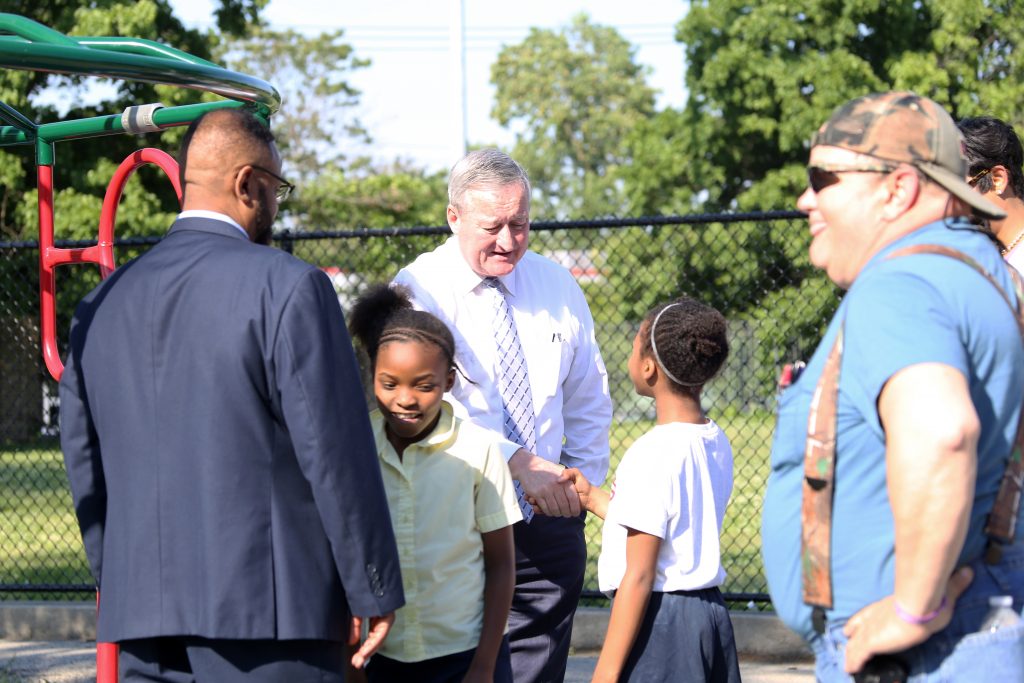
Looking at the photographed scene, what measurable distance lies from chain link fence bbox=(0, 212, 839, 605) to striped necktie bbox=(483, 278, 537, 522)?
7.24 ft

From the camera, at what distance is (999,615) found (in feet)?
7.04

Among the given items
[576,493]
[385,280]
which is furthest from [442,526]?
[385,280]

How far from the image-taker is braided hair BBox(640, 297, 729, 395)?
312 cm

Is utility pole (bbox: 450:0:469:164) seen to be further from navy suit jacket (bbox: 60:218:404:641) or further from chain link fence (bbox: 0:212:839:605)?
navy suit jacket (bbox: 60:218:404:641)

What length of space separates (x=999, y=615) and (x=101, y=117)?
2.71m

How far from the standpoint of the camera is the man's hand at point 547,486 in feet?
11.5

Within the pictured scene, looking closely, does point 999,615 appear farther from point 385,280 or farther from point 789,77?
point 789,77

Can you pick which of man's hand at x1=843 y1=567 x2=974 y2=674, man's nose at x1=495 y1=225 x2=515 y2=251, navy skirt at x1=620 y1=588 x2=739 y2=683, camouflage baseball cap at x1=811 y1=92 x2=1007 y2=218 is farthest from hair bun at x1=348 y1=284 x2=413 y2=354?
man's hand at x1=843 y1=567 x2=974 y2=674

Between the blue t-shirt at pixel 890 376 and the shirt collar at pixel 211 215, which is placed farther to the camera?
the shirt collar at pixel 211 215

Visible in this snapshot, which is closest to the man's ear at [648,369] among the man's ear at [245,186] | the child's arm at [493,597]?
the child's arm at [493,597]

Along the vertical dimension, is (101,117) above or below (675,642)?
above

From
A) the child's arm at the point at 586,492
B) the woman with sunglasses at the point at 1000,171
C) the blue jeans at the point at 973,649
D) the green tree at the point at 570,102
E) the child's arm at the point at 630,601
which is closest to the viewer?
the blue jeans at the point at 973,649

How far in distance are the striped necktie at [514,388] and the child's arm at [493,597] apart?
0.62 meters

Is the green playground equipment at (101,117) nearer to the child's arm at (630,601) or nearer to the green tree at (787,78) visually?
the child's arm at (630,601)
